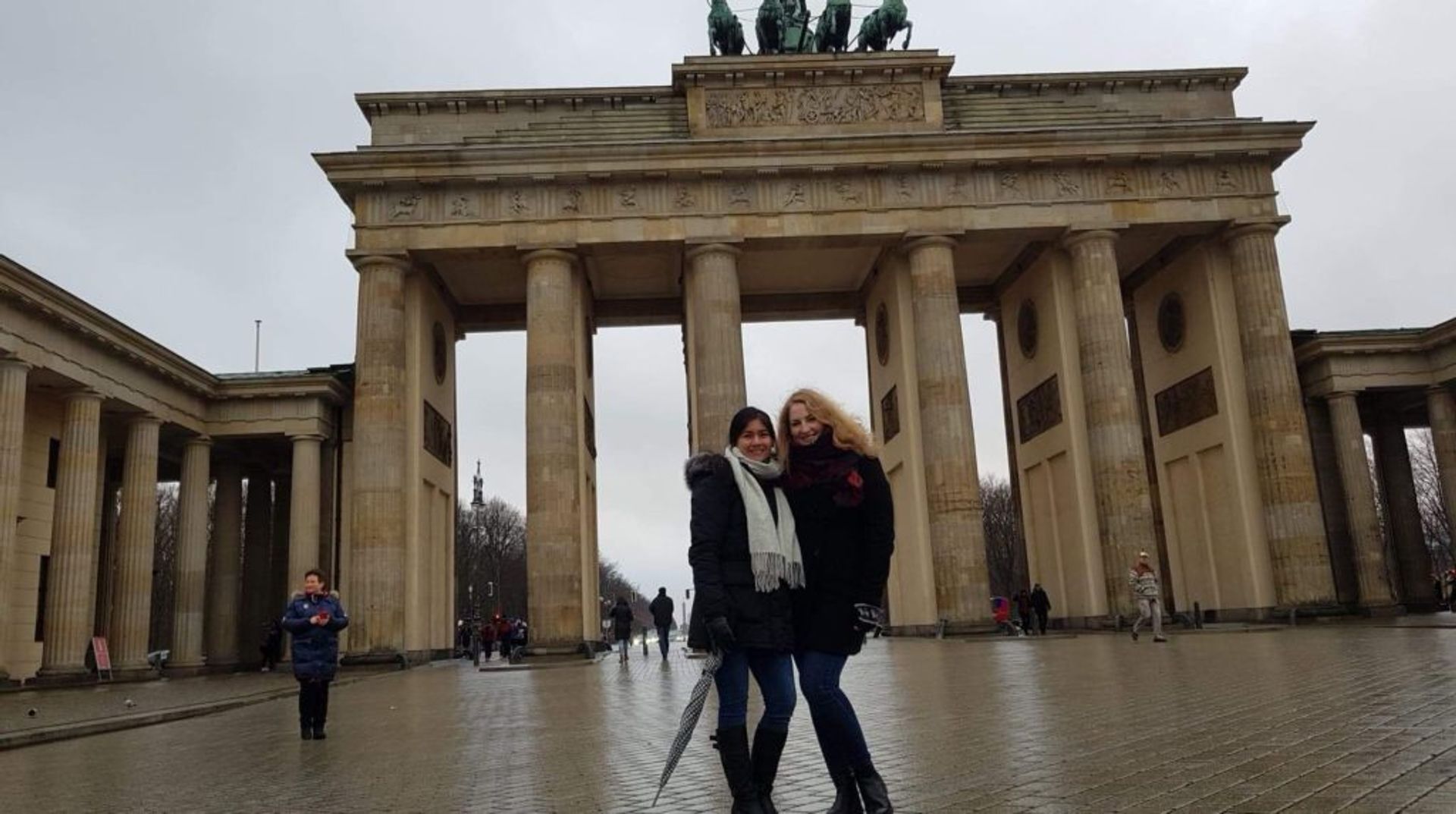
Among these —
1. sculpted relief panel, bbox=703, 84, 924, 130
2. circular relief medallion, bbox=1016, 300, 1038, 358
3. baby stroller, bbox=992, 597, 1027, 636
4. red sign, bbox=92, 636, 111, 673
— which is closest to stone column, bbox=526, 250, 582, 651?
sculpted relief panel, bbox=703, 84, 924, 130

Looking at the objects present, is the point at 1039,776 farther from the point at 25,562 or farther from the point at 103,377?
the point at 25,562

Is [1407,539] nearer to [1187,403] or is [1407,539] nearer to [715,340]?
[1187,403]

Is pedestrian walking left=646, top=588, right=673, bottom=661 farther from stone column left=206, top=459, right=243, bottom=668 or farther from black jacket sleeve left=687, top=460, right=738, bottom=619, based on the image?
black jacket sleeve left=687, top=460, right=738, bottom=619

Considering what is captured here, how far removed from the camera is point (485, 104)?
112 feet

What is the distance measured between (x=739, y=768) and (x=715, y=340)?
87.8ft

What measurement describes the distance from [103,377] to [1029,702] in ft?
86.1

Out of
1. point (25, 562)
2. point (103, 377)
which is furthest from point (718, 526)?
point (25, 562)

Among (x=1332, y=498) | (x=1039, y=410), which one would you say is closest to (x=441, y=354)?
(x=1039, y=410)

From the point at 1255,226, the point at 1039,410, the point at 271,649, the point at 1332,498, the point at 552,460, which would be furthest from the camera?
the point at 1039,410

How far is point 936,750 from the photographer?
24.2 feet

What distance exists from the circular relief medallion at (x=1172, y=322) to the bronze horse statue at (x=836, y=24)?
13.9 m

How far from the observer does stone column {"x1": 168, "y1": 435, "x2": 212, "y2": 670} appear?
32.4 meters

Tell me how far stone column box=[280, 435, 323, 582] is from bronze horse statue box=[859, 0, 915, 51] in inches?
873

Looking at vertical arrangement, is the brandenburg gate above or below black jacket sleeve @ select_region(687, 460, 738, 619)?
above
